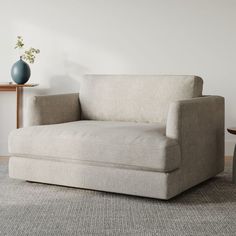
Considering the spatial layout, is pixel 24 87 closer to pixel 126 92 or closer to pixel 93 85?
pixel 93 85

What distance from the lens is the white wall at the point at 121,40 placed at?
4992 millimetres

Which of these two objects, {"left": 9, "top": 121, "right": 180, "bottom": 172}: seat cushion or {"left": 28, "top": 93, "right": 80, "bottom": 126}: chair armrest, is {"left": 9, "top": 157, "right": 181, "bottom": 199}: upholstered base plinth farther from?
{"left": 28, "top": 93, "right": 80, "bottom": 126}: chair armrest

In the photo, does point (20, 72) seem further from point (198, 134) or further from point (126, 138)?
point (198, 134)

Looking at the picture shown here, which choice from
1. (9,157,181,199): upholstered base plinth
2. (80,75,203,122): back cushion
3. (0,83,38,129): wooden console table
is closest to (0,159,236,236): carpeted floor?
(9,157,181,199): upholstered base plinth

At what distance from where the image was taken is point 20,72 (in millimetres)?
4902

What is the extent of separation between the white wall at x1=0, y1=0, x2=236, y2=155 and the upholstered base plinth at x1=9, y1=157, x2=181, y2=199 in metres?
1.48

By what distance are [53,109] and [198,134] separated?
121 centimetres

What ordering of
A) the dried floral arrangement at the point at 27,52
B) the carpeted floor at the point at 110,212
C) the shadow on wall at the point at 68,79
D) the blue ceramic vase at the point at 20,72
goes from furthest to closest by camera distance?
the shadow on wall at the point at 68,79
the dried floral arrangement at the point at 27,52
the blue ceramic vase at the point at 20,72
the carpeted floor at the point at 110,212

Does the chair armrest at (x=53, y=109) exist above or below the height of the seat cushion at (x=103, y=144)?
above

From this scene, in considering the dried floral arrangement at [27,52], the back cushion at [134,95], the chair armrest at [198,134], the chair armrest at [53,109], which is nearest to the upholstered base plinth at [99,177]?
the chair armrest at [198,134]

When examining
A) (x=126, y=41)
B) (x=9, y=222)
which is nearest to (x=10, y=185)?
(x=9, y=222)

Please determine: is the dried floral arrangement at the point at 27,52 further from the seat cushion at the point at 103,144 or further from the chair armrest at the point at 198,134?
the chair armrest at the point at 198,134

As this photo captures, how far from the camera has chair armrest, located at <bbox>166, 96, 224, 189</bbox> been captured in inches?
135

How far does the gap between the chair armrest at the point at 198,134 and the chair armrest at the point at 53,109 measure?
1146 millimetres
